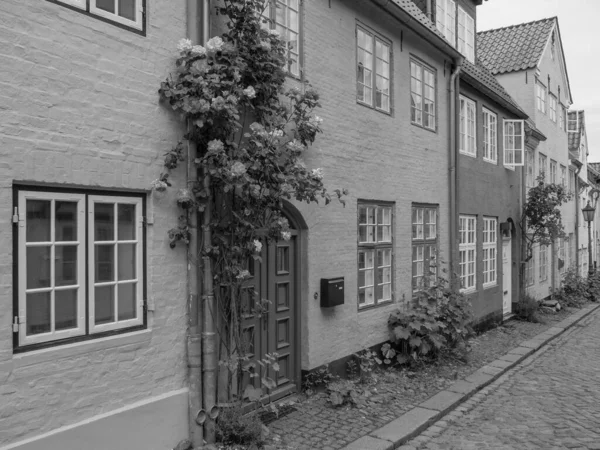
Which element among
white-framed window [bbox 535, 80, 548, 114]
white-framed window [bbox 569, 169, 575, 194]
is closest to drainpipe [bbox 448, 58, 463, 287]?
white-framed window [bbox 535, 80, 548, 114]

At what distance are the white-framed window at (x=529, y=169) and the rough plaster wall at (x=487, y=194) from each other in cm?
141

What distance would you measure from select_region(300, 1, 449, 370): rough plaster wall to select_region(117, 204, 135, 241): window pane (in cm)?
256

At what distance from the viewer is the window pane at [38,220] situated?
421 centimetres

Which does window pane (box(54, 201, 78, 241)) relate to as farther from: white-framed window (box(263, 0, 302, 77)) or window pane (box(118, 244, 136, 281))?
white-framed window (box(263, 0, 302, 77))

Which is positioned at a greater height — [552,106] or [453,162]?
[552,106]

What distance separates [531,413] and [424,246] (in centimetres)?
380

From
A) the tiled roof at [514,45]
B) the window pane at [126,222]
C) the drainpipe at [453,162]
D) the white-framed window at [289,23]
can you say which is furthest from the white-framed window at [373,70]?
the tiled roof at [514,45]

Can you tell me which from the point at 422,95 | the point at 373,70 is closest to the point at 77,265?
the point at 373,70

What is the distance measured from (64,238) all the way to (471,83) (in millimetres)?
10243

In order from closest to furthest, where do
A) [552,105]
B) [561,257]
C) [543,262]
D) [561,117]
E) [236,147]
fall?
[236,147] → [543,262] → [552,105] → [561,117] → [561,257]

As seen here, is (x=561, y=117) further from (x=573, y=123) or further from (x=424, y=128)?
(x=424, y=128)

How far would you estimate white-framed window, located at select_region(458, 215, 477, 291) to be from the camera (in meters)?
12.4

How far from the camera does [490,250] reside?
1432 cm

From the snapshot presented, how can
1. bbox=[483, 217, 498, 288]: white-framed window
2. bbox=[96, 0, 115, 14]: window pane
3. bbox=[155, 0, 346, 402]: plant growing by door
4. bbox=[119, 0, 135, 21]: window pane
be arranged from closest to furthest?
1. bbox=[96, 0, 115, 14]: window pane
2. bbox=[119, 0, 135, 21]: window pane
3. bbox=[155, 0, 346, 402]: plant growing by door
4. bbox=[483, 217, 498, 288]: white-framed window
